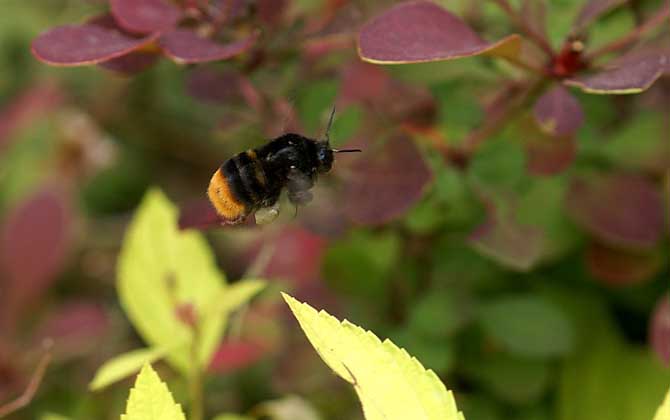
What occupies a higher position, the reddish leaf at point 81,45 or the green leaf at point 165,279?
the reddish leaf at point 81,45

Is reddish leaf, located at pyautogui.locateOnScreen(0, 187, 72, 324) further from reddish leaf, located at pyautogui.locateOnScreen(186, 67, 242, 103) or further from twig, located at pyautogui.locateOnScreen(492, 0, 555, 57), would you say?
twig, located at pyautogui.locateOnScreen(492, 0, 555, 57)

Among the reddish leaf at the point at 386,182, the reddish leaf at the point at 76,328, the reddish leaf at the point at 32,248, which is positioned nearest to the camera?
the reddish leaf at the point at 386,182

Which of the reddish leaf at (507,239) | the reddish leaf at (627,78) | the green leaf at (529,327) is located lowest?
the green leaf at (529,327)

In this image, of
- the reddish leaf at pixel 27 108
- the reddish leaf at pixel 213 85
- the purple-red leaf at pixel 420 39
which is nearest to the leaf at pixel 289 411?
the reddish leaf at pixel 213 85

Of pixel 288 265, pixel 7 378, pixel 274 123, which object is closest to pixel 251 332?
pixel 288 265

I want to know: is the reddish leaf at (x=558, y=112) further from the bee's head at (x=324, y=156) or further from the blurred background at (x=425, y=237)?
the bee's head at (x=324, y=156)

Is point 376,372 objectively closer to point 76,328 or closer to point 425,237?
point 425,237
